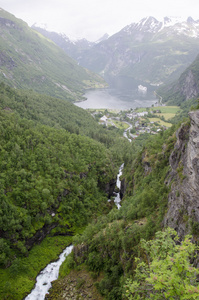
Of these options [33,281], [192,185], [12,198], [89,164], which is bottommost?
[33,281]

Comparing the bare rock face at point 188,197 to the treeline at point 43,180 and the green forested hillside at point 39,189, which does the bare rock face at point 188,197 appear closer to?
the green forested hillside at point 39,189

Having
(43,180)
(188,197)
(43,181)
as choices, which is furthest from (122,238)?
(43,180)

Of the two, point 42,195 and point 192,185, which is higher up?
point 192,185

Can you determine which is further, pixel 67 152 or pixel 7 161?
pixel 67 152

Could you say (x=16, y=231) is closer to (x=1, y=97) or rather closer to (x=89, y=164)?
(x=89, y=164)

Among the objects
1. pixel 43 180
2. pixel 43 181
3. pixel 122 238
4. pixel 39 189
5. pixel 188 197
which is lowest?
pixel 39 189

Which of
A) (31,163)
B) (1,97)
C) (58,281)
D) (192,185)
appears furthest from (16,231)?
(1,97)

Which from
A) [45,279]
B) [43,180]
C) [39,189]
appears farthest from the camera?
[43,180]

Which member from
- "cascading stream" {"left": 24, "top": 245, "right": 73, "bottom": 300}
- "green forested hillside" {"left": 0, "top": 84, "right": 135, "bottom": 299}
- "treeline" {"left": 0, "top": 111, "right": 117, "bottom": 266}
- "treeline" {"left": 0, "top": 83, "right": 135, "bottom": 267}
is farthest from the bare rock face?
"treeline" {"left": 0, "top": 111, "right": 117, "bottom": 266}

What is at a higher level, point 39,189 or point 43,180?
point 43,180

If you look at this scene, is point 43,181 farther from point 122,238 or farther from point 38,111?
point 38,111

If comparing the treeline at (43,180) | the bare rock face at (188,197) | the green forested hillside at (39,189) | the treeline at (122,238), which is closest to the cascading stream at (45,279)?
the green forested hillside at (39,189)
